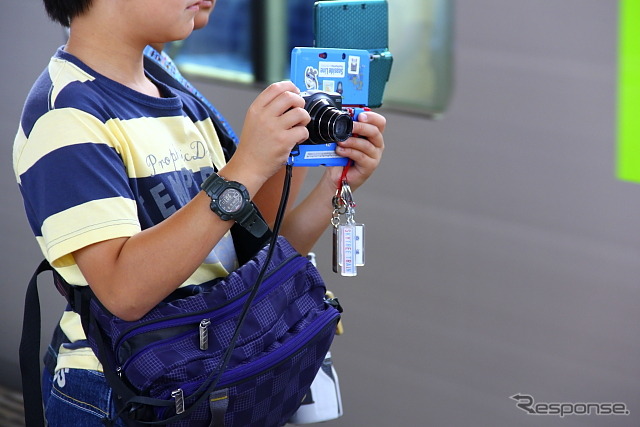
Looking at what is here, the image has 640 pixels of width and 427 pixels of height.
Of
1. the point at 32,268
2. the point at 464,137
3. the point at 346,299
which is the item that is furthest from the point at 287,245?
the point at 32,268

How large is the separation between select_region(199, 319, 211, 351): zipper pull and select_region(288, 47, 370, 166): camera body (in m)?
0.28

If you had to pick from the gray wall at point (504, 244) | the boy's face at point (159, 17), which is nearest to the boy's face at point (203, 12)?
the boy's face at point (159, 17)

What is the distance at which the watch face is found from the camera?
1.27 meters

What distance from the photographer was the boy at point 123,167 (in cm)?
127

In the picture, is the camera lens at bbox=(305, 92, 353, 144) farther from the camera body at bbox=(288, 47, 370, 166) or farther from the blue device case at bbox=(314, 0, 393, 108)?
the blue device case at bbox=(314, 0, 393, 108)

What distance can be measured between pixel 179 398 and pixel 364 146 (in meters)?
0.51

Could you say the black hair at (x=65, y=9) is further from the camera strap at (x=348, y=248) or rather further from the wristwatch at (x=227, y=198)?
the camera strap at (x=348, y=248)

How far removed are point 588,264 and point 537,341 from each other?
25 cm

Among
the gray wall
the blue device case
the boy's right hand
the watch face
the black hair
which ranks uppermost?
the black hair

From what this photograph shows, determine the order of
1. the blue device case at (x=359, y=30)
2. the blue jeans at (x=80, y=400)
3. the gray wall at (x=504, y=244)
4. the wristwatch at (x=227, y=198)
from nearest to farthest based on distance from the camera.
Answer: the wristwatch at (x=227, y=198) < the blue jeans at (x=80, y=400) < the blue device case at (x=359, y=30) < the gray wall at (x=504, y=244)

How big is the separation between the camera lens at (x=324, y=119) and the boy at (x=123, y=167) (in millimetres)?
32

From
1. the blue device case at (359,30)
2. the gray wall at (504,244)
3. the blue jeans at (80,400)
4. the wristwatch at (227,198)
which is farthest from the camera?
the gray wall at (504,244)

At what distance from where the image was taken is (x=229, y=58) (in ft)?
9.23

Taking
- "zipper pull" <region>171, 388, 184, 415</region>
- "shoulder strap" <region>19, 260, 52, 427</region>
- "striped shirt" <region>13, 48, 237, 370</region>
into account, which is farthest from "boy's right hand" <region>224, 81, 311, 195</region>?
"shoulder strap" <region>19, 260, 52, 427</region>
